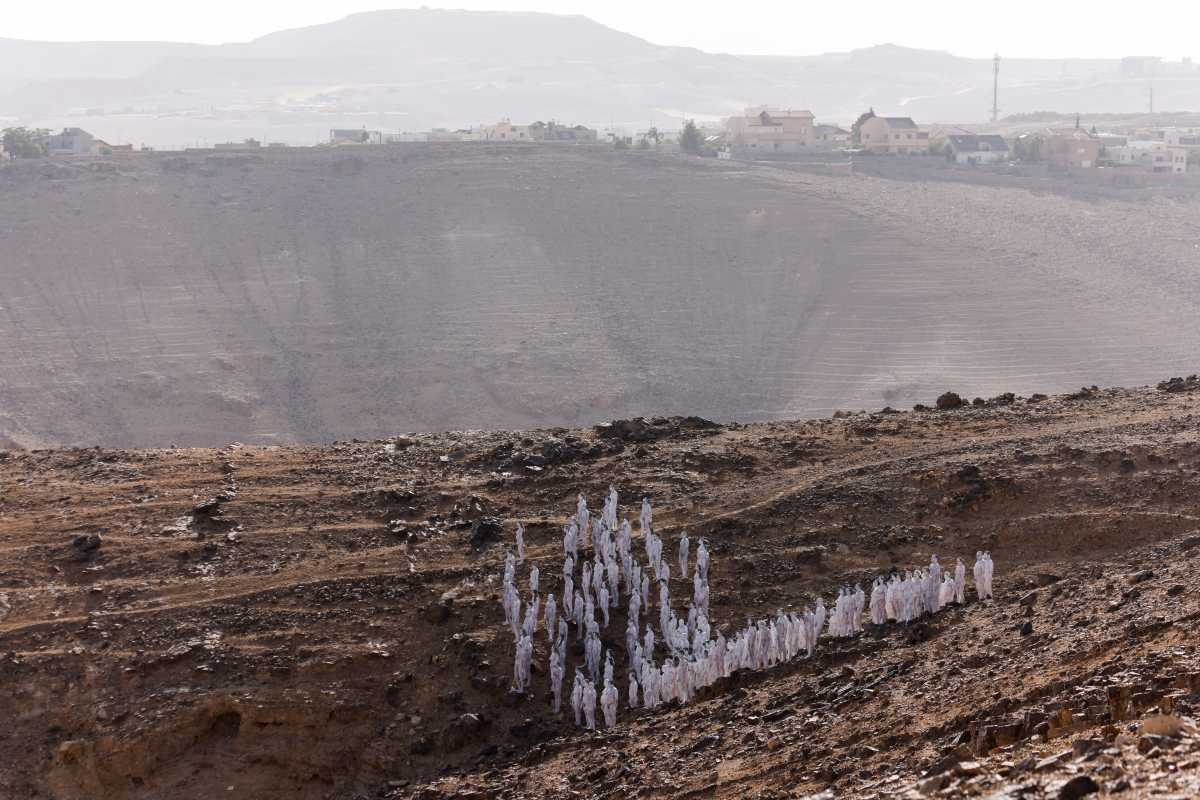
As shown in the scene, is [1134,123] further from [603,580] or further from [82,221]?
[603,580]

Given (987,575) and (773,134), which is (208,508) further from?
(773,134)

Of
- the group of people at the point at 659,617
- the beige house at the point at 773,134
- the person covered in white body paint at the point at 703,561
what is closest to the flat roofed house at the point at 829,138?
the beige house at the point at 773,134

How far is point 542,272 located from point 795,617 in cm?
4236

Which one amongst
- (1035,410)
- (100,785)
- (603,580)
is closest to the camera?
(100,785)

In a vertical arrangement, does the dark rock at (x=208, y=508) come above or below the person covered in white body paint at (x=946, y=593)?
above

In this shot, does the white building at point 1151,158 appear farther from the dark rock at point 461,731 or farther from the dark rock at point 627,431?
the dark rock at point 461,731

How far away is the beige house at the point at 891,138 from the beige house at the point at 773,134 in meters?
3.29

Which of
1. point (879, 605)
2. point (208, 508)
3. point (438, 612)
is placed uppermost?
point (208, 508)

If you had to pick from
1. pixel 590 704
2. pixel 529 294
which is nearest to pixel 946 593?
pixel 590 704

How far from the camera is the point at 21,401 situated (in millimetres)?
45750

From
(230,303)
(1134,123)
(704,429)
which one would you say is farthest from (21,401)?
(1134,123)

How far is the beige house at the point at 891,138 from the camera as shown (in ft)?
285

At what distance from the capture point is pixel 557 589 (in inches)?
715

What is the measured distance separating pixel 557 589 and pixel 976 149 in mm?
76811
